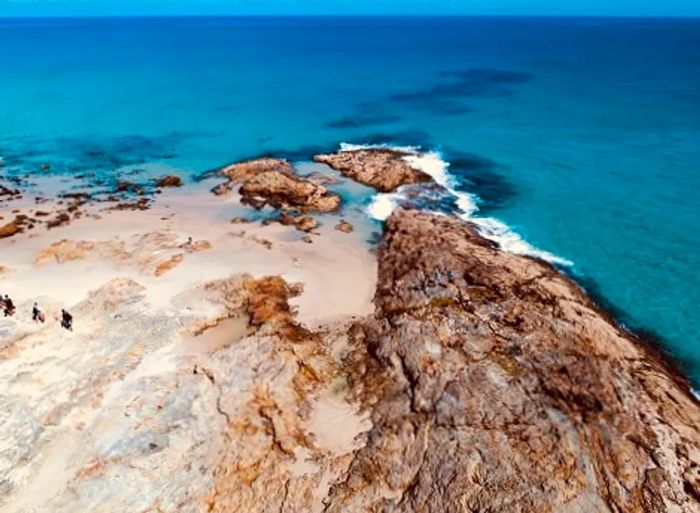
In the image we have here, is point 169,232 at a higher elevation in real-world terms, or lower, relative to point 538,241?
lower

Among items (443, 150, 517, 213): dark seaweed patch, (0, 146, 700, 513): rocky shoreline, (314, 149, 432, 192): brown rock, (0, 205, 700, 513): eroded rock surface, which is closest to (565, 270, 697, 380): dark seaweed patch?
(0, 146, 700, 513): rocky shoreline

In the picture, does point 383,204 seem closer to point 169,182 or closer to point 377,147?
point 377,147

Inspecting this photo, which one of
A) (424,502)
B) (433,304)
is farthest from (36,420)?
(433,304)

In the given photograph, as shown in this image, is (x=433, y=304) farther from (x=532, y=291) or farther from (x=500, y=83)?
(x=500, y=83)

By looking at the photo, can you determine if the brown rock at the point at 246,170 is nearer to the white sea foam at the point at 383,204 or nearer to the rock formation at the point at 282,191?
the rock formation at the point at 282,191

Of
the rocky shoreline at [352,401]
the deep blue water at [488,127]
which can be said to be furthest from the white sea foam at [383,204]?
the rocky shoreline at [352,401]

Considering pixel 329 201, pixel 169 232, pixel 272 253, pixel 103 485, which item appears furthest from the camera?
pixel 329 201

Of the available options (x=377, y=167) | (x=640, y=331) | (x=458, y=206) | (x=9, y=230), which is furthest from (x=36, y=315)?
(x=377, y=167)
